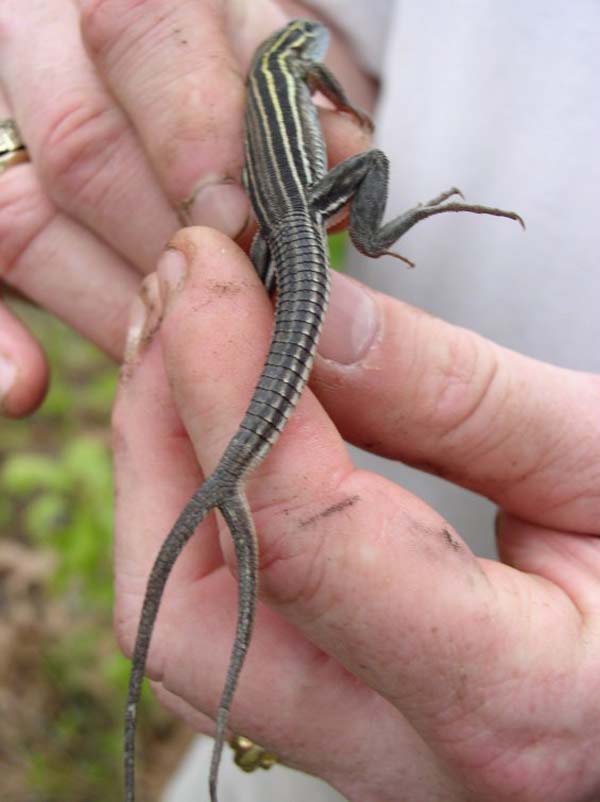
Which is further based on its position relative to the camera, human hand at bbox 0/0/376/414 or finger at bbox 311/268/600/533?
human hand at bbox 0/0/376/414

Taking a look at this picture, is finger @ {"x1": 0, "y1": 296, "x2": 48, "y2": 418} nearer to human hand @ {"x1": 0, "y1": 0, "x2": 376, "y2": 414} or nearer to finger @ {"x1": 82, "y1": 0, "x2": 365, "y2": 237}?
human hand @ {"x1": 0, "y1": 0, "x2": 376, "y2": 414}

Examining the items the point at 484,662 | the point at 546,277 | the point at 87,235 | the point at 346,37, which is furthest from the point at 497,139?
the point at 484,662

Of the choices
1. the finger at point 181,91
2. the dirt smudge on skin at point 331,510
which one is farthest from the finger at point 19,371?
the dirt smudge on skin at point 331,510

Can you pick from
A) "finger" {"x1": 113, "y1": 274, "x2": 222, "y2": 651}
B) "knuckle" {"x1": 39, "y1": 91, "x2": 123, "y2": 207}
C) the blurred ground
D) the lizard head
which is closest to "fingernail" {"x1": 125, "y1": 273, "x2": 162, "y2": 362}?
"finger" {"x1": 113, "y1": 274, "x2": 222, "y2": 651}

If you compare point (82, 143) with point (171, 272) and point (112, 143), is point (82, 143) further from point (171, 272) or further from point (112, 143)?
point (171, 272)

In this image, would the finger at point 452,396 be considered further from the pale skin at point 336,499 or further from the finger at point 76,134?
the finger at point 76,134

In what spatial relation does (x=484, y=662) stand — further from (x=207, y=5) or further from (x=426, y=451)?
(x=207, y=5)
